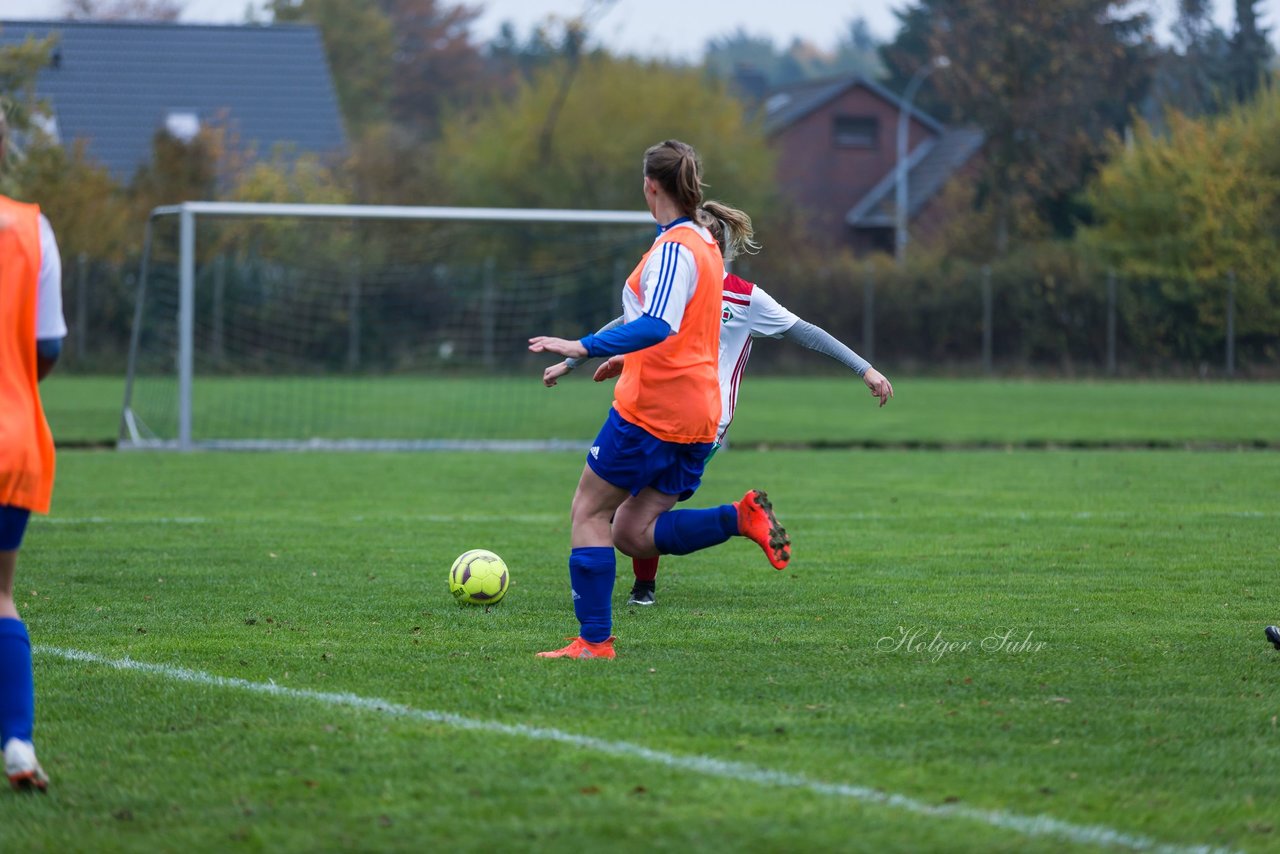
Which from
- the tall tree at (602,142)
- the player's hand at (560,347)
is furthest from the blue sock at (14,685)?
the tall tree at (602,142)

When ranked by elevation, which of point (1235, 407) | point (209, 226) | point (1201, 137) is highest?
point (1201, 137)

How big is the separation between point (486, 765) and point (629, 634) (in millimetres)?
2028

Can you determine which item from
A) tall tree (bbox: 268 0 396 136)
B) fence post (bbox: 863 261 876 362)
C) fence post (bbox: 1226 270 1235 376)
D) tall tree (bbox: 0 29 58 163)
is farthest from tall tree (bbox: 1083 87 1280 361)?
tall tree (bbox: 268 0 396 136)

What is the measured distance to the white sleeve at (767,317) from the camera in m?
6.84

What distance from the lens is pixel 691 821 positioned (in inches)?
144

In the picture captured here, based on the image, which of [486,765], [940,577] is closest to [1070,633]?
[940,577]

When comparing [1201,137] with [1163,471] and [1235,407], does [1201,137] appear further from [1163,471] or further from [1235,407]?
[1163,471]

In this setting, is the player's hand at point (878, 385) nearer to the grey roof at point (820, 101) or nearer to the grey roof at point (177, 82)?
the grey roof at point (177, 82)

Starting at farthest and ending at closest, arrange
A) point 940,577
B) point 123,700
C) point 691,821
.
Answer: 1. point 940,577
2. point 123,700
3. point 691,821

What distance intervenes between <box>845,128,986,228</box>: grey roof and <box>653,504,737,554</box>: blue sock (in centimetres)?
4378

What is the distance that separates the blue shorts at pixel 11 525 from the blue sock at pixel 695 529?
9.16 feet

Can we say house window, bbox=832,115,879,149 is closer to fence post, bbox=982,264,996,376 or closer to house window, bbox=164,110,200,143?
fence post, bbox=982,264,996,376

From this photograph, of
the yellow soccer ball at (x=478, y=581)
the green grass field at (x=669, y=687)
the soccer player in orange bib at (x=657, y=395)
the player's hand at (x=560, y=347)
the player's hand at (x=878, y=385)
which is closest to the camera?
the green grass field at (x=669, y=687)

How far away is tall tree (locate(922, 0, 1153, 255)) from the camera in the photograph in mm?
38125
